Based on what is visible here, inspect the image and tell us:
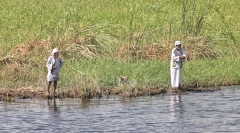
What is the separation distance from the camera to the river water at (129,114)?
15.2 meters

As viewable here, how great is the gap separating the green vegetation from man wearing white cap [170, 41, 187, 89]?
677 mm

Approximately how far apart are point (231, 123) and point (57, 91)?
4.80m

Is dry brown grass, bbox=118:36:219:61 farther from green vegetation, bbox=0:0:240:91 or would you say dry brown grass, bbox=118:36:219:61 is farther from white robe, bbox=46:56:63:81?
white robe, bbox=46:56:63:81

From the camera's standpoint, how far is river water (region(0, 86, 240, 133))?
49.8 ft

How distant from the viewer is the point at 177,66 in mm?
19109

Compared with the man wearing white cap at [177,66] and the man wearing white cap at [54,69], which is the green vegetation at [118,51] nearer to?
the man wearing white cap at [54,69]

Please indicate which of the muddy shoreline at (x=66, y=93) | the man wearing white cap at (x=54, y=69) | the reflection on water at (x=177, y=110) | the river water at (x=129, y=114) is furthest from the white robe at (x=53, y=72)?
the reflection on water at (x=177, y=110)

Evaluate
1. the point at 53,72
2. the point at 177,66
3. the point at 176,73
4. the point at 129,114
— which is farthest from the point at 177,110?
the point at 53,72

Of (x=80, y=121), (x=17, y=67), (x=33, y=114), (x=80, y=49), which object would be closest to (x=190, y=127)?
(x=80, y=121)

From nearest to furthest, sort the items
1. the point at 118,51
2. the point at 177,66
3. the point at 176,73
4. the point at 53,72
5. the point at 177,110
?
1. the point at 177,110
2. the point at 53,72
3. the point at 176,73
4. the point at 177,66
5. the point at 118,51

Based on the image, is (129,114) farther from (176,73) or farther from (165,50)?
(165,50)

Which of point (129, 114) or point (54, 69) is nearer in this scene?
point (129, 114)

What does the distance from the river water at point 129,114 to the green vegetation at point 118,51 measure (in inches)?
34.7

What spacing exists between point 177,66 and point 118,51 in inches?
200
